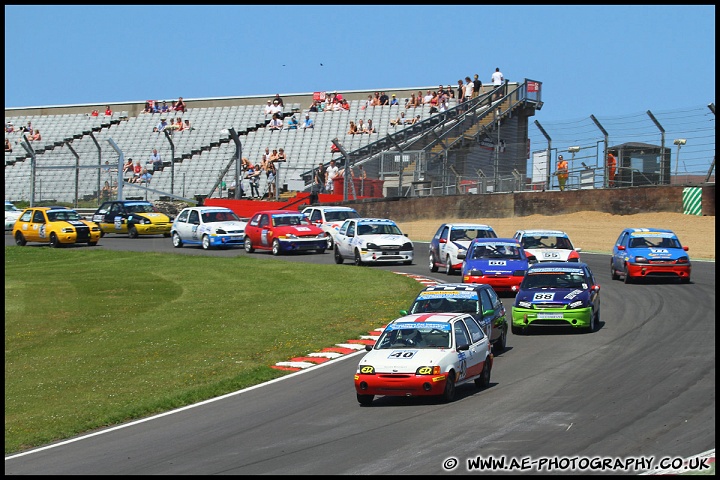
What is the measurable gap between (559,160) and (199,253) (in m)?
14.1

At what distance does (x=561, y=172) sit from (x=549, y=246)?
42.3 feet

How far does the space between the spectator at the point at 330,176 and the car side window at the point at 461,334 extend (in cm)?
3202

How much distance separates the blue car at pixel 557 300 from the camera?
20094mm

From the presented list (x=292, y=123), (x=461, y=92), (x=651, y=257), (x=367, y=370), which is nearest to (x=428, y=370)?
(x=367, y=370)

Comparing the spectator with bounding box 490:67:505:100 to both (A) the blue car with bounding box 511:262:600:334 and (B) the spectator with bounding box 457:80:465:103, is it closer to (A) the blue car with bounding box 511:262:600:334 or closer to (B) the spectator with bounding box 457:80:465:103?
(B) the spectator with bounding box 457:80:465:103

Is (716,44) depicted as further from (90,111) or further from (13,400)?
(90,111)

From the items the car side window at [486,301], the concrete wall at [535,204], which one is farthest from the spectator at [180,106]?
the car side window at [486,301]

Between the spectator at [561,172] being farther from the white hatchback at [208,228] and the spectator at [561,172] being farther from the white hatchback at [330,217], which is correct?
the white hatchback at [208,228]

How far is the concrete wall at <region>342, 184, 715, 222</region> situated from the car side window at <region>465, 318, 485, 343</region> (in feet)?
72.4

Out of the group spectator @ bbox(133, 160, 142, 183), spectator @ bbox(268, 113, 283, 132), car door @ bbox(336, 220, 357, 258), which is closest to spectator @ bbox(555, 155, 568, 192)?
car door @ bbox(336, 220, 357, 258)

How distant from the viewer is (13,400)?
56.1 ft

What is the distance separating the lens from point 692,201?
3681 centimetres

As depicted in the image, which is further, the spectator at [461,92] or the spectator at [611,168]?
the spectator at [461,92]

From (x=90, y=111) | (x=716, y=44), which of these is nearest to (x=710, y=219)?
(x=716, y=44)
